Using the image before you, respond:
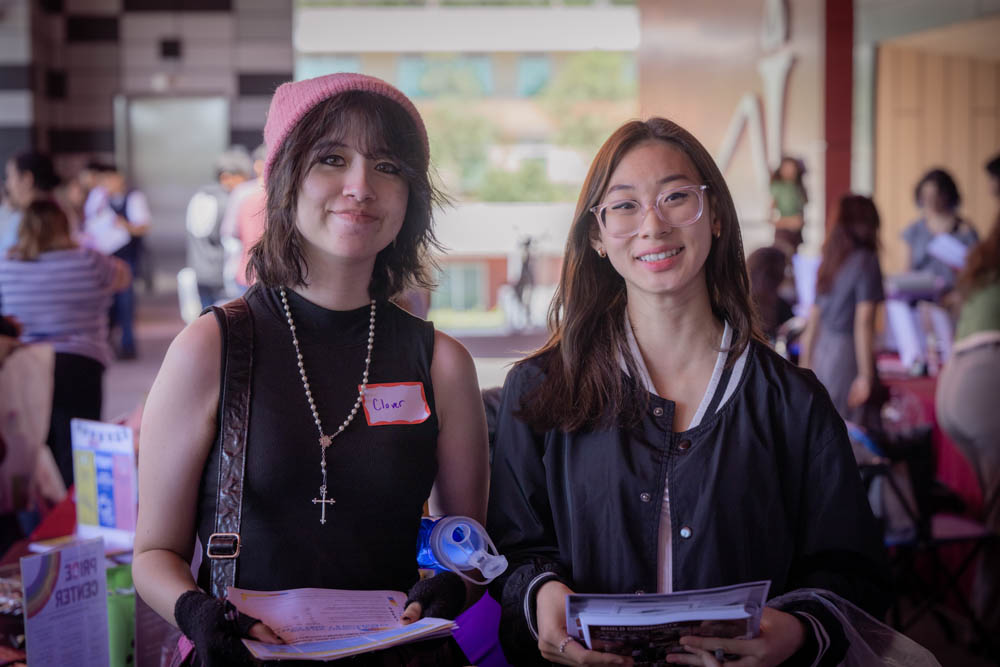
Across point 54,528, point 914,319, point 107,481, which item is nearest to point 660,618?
point 107,481

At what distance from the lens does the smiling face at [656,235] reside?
141 cm

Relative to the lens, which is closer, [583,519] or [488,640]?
[583,519]

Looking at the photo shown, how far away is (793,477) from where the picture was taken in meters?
1.40

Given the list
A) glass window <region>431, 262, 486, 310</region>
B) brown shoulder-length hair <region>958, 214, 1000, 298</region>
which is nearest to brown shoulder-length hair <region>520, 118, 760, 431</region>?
brown shoulder-length hair <region>958, 214, 1000, 298</region>

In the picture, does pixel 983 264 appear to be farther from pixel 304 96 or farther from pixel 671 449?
pixel 304 96

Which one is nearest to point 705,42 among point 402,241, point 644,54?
point 644,54

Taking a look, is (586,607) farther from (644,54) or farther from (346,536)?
(644,54)

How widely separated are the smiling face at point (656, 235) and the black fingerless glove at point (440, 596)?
52cm

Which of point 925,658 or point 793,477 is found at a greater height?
point 793,477

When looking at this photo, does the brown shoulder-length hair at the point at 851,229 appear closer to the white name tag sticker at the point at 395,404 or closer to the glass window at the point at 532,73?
the white name tag sticker at the point at 395,404

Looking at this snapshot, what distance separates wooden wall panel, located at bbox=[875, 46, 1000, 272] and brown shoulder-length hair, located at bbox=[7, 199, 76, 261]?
9983 mm

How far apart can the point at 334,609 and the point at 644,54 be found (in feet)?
27.1

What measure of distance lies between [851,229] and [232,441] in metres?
3.50

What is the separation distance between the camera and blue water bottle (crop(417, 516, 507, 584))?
1446 mm
